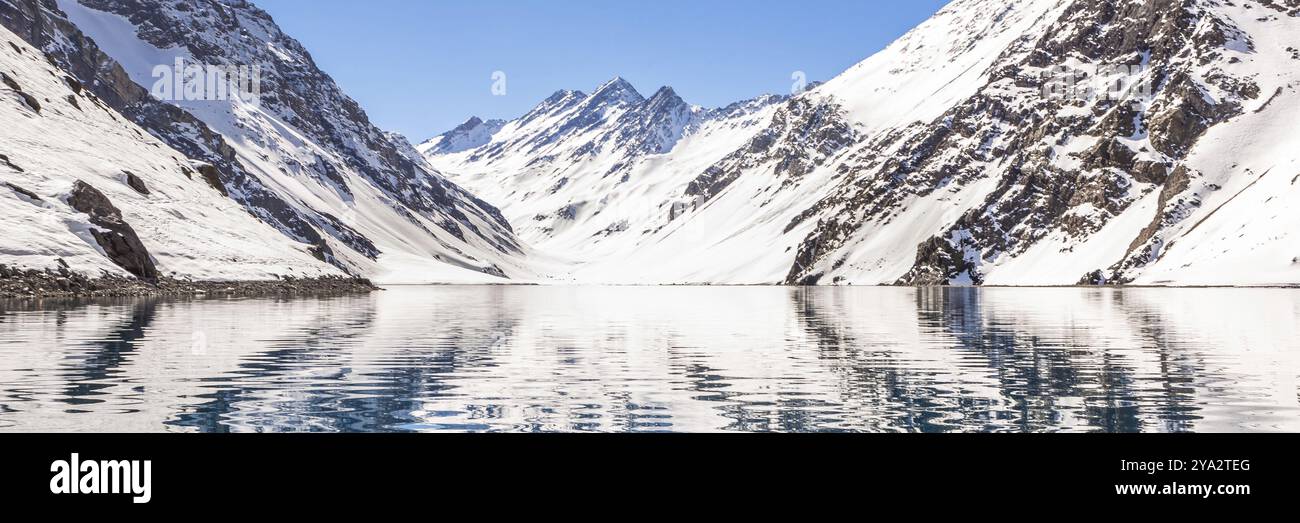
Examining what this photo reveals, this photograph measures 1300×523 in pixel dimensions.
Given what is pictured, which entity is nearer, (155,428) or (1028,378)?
(155,428)

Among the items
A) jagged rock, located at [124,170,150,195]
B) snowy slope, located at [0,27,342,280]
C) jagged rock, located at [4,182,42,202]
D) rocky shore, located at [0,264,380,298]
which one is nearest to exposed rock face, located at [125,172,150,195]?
jagged rock, located at [124,170,150,195]

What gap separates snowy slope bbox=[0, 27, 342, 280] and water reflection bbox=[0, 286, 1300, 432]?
34.0m

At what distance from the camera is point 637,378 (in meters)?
29.0

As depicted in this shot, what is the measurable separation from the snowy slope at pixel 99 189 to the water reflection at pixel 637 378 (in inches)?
1337

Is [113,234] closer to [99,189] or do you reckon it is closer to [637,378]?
[99,189]

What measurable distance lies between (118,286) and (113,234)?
719 cm

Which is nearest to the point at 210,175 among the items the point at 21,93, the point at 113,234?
the point at 21,93

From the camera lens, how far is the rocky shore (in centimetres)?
7538
